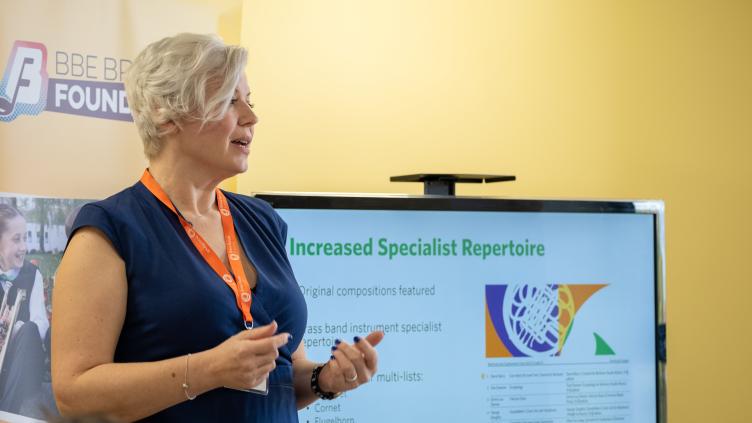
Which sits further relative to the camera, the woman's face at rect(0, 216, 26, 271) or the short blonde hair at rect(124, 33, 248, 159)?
the woman's face at rect(0, 216, 26, 271)

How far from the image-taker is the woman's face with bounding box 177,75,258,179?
1820mm

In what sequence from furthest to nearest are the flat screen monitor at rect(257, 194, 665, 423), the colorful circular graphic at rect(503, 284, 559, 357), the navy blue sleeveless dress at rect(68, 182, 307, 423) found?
the colorful circular graphic at rect(503, 284, 559, 357)
the flat screen monitor at rect(257, 194, 665, 423)
the navy blue sleeveless dress at rect(68, 182, 307, 423)

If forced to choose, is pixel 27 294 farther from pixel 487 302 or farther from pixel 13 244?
pixel 487 302

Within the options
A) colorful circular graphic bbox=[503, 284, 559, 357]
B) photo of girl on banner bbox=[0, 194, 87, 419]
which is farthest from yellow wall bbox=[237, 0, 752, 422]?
photo of girl on banner bbox=[0, 194, 87, 419]

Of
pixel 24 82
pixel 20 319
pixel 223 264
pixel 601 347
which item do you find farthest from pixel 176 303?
pixel 601 347

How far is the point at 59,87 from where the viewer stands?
239cm

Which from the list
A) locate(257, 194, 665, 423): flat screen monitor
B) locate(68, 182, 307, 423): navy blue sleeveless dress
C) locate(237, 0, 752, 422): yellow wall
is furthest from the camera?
locate(237, 0, 752, 422): yellow wall

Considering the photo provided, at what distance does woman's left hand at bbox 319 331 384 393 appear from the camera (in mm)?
1810

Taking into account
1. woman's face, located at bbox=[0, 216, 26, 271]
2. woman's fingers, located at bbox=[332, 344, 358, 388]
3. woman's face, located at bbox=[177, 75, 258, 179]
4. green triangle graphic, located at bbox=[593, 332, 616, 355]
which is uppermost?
woman's face, located at bbox=[177, 75, 258, 179]

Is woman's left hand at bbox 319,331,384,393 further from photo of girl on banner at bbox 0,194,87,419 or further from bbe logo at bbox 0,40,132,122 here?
bbe logo at bbox 0,40,132,122

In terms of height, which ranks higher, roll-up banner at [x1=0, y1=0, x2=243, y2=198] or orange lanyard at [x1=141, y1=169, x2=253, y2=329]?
roll-up banner at [x1=0, y1=0, x2=243, y2=198]

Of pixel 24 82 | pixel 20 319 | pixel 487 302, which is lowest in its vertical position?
pixel 20 319

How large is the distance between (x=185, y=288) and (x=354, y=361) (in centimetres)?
37

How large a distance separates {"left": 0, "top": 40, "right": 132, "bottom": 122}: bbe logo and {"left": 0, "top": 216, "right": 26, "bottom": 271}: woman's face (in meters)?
0.26
